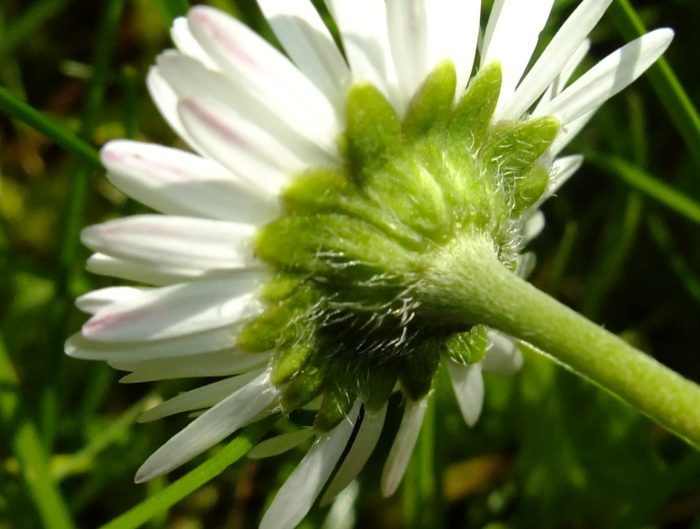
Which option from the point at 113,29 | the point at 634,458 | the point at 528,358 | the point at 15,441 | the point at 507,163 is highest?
the point at 113,29

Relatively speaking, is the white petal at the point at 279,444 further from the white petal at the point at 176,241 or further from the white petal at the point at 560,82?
the white petal at the point at 560,82

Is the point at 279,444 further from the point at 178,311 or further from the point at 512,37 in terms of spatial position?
the point at 512,37

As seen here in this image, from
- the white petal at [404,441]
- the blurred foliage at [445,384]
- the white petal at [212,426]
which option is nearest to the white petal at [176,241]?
the white petal at [212,426]

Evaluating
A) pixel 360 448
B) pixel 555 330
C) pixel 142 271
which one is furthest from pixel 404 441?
pixel 142 271

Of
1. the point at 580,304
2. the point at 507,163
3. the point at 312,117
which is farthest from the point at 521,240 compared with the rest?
the point at 580,304

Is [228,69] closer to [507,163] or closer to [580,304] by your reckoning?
[507,163]

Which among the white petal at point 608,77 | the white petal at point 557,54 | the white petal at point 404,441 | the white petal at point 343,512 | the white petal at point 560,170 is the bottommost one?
the white petal at point 343,512
